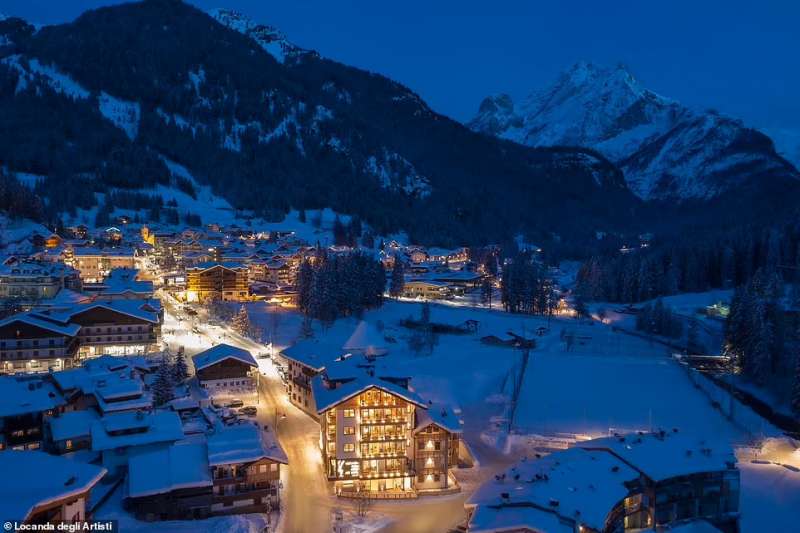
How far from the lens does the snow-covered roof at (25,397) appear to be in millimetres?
24122

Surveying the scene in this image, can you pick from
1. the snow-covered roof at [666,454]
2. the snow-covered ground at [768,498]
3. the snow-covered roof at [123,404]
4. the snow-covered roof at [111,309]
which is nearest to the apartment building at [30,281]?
the snow-covered roof at [111,309]

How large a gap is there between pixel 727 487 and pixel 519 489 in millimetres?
8798

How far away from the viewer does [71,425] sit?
24188 mm

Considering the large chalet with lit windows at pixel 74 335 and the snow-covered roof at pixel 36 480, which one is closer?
the snow-covered roof at pixel 36 480

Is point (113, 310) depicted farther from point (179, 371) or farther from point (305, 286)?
point (305, 286)

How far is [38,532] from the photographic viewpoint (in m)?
14.8

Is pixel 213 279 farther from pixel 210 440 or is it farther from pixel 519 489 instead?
pixel 519 489

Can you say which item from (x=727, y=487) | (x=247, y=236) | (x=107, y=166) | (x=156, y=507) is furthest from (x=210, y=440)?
(x=107, y=166)

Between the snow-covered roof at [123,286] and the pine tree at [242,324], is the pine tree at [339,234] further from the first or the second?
the pine tree at [242,324]

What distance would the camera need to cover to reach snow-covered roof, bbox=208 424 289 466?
830 inches

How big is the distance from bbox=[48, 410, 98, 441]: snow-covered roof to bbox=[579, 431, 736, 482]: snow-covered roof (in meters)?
20.4

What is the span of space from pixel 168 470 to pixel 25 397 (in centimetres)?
906

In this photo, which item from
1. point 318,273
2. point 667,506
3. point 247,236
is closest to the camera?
point 667,506

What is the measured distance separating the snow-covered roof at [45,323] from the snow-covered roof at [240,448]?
19229 mm
